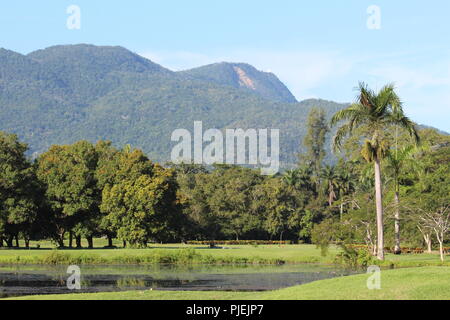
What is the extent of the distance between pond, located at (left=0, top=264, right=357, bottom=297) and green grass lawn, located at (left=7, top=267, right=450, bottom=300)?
268 inches

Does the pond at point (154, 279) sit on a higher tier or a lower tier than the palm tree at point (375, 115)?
lower

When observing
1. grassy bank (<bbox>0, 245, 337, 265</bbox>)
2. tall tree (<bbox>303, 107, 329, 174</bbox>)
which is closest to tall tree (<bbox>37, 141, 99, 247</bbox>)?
grassy bank (<bbox>0, 245, 337, 265</bbox>)

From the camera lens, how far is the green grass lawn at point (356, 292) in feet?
64.7

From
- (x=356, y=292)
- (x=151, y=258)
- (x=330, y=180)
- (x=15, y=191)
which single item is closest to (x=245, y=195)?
(x=330, y=180)

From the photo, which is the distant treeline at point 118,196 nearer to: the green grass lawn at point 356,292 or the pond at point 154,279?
the pond at point 154,279

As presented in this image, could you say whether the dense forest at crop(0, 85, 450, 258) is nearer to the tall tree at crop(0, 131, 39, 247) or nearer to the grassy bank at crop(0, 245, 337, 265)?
the tall tree at crop(0, 131, 39, 247)

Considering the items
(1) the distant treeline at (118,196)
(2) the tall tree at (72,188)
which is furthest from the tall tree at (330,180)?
(2) the tall tree at (72,188)

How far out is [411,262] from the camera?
42.2 meters

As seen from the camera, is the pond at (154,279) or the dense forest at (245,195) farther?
the dense forest at (245,195)

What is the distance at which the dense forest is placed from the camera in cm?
4716

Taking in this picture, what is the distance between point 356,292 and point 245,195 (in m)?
90.0

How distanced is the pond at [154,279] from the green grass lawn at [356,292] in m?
6.81

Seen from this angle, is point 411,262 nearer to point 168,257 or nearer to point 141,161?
point 168,257

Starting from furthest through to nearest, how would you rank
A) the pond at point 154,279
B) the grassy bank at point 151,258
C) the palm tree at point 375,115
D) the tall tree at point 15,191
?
the tall tree at point 15,191 → the grassy bank at point 151,258 → the palm tree at point 375,115 → the pond at point 154,279
